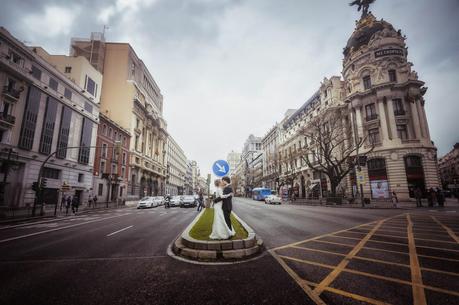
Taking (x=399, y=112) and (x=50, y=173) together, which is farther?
(x=399, y=112)

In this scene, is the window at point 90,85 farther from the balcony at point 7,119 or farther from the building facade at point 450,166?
the building facade at point 450,166

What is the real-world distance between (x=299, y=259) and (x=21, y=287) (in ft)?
17.3

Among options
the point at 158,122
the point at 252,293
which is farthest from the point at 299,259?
the point at 158,122

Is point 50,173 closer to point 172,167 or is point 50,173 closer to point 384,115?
point 384,115

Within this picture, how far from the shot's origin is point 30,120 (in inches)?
961

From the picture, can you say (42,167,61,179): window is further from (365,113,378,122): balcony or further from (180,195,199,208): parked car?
(365,113,378,122): balcony

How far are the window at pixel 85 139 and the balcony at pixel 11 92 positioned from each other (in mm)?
10092

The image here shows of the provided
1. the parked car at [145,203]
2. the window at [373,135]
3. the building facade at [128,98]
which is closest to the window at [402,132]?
the window at [373,135]

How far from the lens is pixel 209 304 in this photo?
118 inches

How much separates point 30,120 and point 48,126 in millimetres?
2334

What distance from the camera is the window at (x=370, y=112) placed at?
34.3 meters

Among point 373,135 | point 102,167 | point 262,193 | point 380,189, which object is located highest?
point 373,135

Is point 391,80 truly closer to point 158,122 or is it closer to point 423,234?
point 423,234

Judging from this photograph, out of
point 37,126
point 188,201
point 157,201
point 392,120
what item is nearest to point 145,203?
point 157,201
